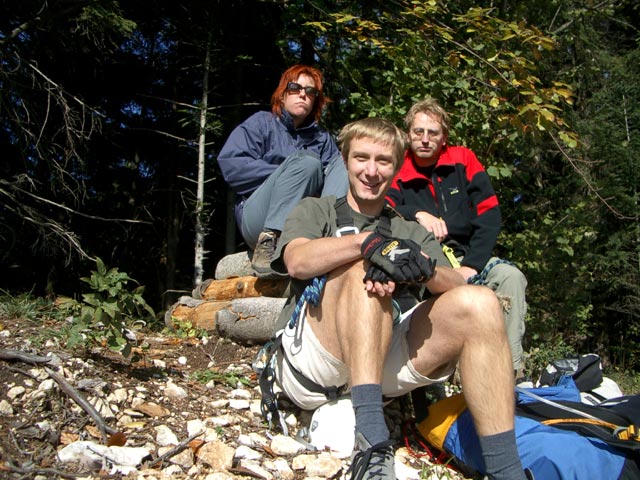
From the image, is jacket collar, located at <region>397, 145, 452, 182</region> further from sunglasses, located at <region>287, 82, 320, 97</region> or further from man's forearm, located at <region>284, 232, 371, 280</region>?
man's forearm, located at <region>284, 232, 371, 280</region>

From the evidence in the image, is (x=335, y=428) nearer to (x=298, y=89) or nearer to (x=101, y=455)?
(x=101, y=455)

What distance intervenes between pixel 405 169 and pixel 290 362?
1.63 m

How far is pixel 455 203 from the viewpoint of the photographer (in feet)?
12.2

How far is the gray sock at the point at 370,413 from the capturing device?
2146mm

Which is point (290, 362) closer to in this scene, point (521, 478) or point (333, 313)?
point (333, 313)

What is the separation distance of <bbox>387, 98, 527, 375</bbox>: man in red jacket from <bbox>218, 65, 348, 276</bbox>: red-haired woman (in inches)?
18.1

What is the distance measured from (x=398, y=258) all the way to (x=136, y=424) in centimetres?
132

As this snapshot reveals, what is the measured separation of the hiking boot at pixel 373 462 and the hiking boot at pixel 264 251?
77.8 inches

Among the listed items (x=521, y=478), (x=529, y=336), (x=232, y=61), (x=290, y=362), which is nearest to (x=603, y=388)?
(x=521, y=478)

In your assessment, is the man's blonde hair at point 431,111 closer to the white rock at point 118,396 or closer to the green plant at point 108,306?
the green plant at point 108,306

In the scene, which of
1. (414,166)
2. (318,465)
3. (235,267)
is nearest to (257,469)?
(318,465)

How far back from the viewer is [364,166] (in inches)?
110

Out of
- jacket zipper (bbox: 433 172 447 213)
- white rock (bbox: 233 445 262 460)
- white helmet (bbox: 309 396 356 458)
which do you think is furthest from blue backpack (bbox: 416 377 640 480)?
jacket zipper (bbox: 433 172 447 213)

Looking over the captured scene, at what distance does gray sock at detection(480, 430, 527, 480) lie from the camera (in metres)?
2.15
